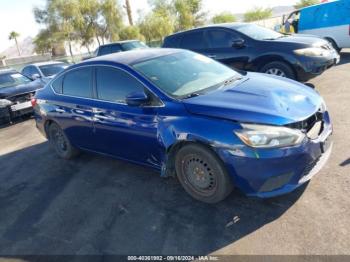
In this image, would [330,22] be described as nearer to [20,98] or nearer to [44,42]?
[20,98]

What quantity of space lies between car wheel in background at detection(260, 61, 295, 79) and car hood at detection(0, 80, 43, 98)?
6895 millimetres

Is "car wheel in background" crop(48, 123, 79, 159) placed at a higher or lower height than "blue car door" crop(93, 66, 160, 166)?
lower

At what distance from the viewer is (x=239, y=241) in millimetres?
3295

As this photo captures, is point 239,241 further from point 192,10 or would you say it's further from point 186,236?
point 192,10

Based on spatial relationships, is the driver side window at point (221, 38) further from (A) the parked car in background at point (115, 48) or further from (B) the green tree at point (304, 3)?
(B) the green tree at point (304, 3)

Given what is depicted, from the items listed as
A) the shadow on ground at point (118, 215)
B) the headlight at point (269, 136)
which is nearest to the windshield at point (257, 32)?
the shadow on ground at point (118, 215)

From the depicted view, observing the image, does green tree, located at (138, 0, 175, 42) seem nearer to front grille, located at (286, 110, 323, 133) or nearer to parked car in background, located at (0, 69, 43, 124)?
parked car in background, located at (0, 69, 43, 124)

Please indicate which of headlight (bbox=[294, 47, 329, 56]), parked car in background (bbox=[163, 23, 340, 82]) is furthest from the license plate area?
headlight (bbox=[294, 47, 329, 56])

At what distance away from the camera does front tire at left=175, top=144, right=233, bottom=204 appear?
12.0ft

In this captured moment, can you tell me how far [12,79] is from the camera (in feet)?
36.9

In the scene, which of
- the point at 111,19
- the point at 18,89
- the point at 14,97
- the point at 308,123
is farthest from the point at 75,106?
the point at 111,19

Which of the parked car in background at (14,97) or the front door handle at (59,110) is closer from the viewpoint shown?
the front door handle at (59,110)

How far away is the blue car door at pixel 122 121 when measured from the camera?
423 centimetres

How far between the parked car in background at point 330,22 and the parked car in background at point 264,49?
15.5ft
